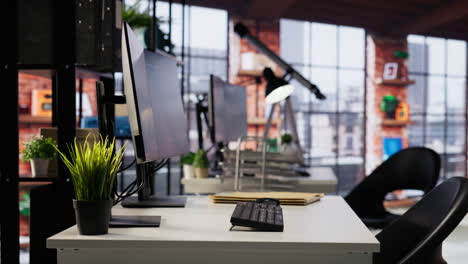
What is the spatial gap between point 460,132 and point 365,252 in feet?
27.7

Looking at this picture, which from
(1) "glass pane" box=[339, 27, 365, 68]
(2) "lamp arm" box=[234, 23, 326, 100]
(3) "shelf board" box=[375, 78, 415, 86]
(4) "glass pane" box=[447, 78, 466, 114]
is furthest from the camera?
(4) "glass pane" box=[447, 78, 466, 114]

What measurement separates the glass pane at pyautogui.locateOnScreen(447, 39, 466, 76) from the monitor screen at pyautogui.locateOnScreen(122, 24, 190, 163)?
24.3 feet

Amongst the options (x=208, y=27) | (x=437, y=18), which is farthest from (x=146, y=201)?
(x=437, y=18)

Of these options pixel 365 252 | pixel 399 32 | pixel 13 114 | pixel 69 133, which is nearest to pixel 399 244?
pixel 365 252

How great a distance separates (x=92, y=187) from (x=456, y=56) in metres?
8.26

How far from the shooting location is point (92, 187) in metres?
1.19

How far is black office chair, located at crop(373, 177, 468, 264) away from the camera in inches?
52.1

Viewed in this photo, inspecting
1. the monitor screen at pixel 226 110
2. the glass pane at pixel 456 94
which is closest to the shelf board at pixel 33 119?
the monitor screen at pixel 226 110

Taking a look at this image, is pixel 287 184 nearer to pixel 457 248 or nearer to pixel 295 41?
pixel 457 248

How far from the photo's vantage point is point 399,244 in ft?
5.83

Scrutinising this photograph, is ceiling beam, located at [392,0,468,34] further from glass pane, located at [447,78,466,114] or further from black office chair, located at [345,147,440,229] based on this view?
black office chair, located at [345,147,440,229]

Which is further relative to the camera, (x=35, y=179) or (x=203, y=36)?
(x=203, y=36)

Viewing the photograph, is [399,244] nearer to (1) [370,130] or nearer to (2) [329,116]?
(1) [370,130]

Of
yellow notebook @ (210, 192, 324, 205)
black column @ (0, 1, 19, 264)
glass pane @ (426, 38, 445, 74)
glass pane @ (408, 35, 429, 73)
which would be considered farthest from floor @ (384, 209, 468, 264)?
glass pane @ (426, 38, 445, 74)
